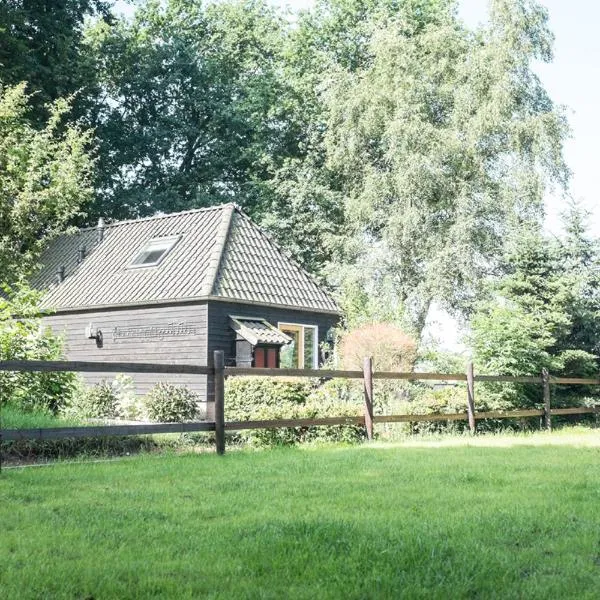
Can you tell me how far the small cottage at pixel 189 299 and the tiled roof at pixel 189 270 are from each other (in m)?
0.04

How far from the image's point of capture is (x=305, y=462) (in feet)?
29.7

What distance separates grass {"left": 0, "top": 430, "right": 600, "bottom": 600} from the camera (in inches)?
Result: 156

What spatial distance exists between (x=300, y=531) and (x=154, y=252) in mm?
19291

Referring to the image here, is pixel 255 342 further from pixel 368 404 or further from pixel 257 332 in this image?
pixel 368 404

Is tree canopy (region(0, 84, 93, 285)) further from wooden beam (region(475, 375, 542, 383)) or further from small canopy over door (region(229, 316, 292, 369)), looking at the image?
wooden beam (region(475, 375, 542, 383))

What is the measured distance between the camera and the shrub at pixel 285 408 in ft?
40.7

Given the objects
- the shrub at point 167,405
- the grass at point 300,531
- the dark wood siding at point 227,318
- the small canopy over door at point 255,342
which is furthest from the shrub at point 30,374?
the small canopy over door at point 255,342

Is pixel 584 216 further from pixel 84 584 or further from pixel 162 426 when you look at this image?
pixel 84 584

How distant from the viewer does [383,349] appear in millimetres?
18812

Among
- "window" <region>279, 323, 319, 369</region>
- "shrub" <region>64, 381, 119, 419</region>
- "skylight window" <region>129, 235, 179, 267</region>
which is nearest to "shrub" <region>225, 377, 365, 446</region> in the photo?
"shrub" <region>64, 381, 119, 419</region>

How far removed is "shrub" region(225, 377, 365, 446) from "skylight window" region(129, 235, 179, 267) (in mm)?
7786

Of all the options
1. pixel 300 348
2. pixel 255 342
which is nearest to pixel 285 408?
pixel 255 342

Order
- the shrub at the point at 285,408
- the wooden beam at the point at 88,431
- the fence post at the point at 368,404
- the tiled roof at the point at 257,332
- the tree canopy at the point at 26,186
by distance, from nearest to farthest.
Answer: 1. the wooden beam at the point at 88,431
2. the shrub at the point at 285,408
3. the fence post at the point at 368,404
4. the tiled roof at the point at 257,332
5. the tree canopy at the point at 26,186

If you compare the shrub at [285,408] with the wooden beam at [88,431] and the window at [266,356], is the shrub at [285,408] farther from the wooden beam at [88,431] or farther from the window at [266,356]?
the window at [266,356]
